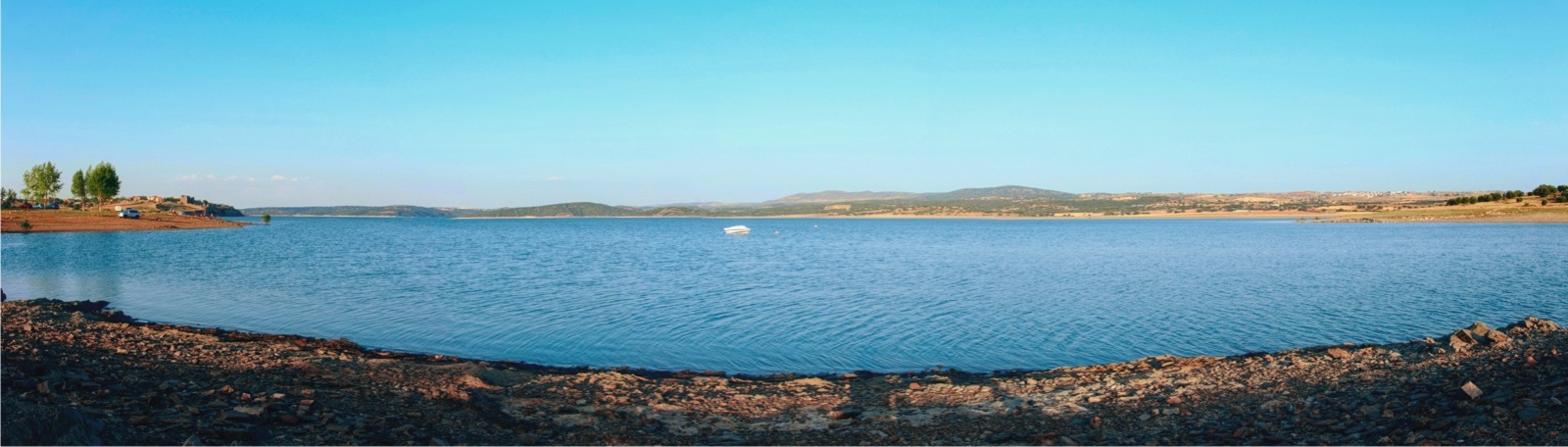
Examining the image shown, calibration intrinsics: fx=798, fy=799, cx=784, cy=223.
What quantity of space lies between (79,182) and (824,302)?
10388 cm

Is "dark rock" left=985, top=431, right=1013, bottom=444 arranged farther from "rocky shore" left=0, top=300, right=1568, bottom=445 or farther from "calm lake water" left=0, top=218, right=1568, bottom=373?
"calm lake water" left=0, top=218, right=1568, bottom=373

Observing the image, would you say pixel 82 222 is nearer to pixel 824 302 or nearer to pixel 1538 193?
pixel 824 302

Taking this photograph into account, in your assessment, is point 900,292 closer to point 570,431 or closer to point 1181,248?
point 570,431

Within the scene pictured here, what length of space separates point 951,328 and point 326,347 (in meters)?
13.6

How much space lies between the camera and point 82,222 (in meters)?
74.7

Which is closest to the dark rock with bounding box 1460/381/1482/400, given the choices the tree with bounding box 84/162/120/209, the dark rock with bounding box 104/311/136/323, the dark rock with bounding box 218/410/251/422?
the dark rock with bounding box 218/410/251/422

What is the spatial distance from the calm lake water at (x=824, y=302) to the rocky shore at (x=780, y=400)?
2.82m

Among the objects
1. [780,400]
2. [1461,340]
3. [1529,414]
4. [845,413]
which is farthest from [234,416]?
[1461,340]

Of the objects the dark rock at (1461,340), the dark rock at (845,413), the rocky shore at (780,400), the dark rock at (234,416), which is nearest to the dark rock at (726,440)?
the rocky shore at (780,400)

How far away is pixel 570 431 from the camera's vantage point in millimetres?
9383

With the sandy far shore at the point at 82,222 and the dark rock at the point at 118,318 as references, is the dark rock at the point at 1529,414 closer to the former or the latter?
the dark rock at the point at 118,318

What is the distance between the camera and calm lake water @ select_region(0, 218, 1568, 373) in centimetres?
1717

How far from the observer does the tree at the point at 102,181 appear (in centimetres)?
8625

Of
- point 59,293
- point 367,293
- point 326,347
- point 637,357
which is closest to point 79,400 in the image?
point 326,347
